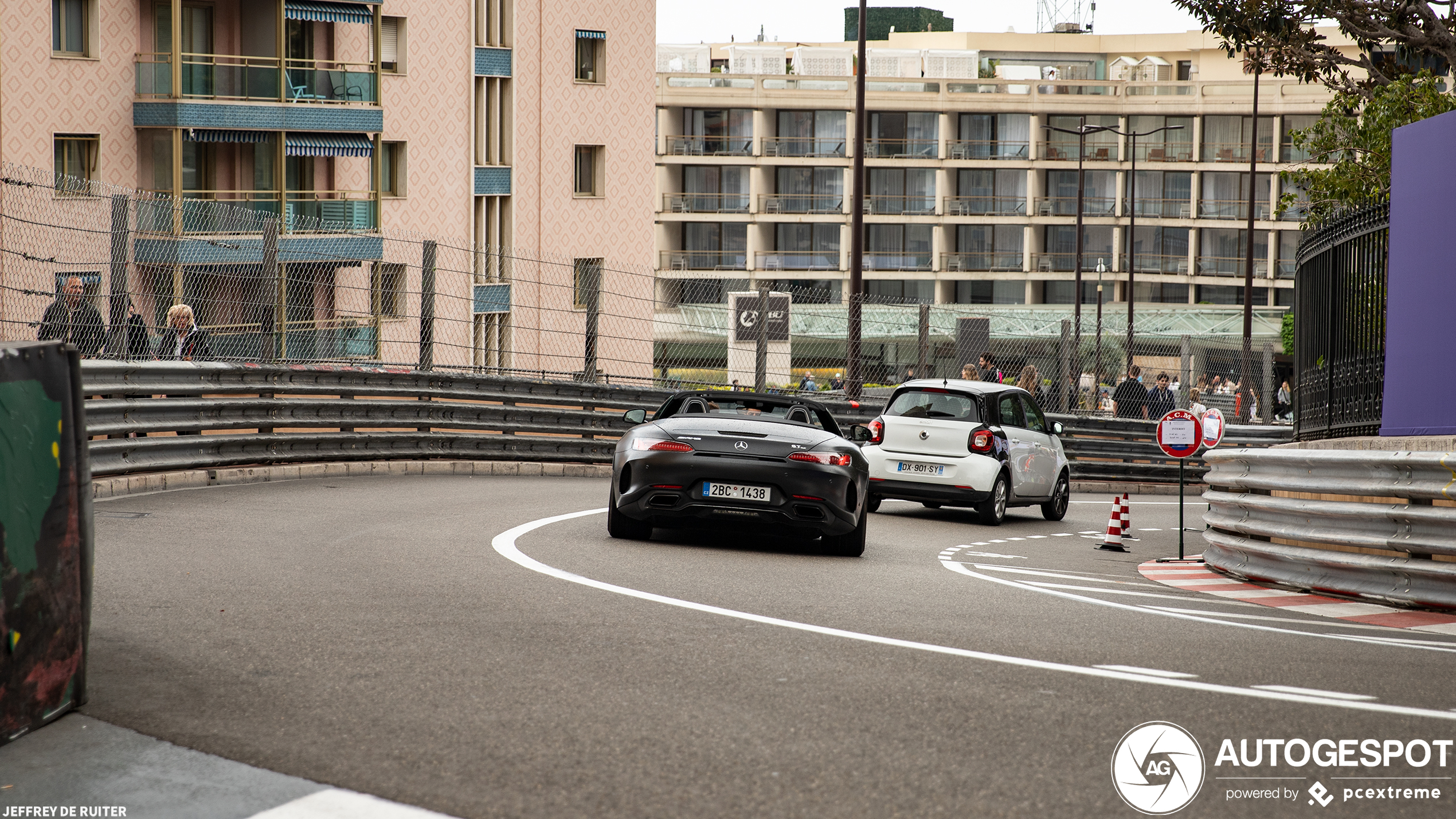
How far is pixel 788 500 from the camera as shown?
36.0ft

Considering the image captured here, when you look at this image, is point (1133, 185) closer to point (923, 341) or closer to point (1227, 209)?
point (1227, 209)

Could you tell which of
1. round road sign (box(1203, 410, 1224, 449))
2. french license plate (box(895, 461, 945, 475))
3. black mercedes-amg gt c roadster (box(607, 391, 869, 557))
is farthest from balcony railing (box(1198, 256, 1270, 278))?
black mercedes-amg gt c roadster (box(607, 391, 869, 557))

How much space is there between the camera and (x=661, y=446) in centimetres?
1108

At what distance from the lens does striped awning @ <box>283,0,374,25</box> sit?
37062 millimetres

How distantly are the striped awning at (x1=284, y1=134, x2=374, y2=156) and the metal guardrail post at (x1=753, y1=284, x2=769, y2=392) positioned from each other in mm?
18610

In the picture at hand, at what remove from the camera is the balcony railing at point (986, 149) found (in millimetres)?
76250

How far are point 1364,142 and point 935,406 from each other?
20.7ft

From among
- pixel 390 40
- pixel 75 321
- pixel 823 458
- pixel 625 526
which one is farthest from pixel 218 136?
pixel 823 458

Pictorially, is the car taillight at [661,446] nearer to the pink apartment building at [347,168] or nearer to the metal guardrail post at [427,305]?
the pink apartment building at [347,168]

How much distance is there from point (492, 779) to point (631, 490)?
6593 mm

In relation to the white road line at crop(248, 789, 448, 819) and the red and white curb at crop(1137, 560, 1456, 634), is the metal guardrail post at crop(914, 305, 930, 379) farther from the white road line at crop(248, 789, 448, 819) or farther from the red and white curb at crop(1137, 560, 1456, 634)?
the white road line at crop(248, 789, 448, 819)

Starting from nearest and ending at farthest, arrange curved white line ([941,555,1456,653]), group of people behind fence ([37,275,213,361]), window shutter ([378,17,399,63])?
curved white line ([941,555,1456,653]) → group of people behind fence ([37,275,213,361]) → window shutter ([378,17,399,63])

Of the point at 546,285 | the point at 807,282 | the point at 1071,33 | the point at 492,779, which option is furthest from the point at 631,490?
the point at 1071,33

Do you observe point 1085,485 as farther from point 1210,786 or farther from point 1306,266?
point 1210,786
